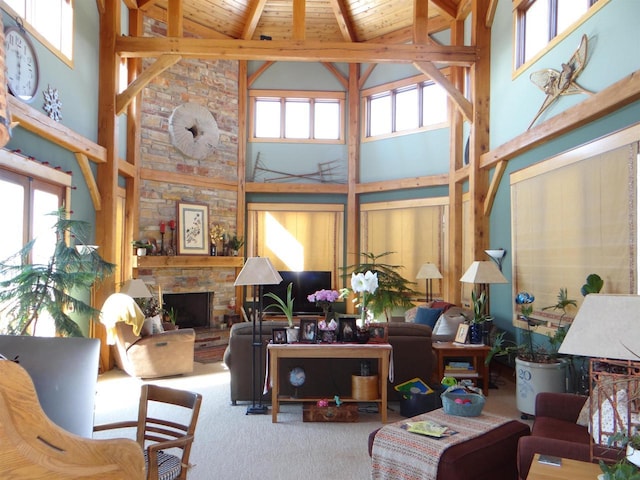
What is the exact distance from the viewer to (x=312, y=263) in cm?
1030

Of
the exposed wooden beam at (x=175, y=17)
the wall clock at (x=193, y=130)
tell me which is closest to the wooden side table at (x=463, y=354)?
the exposed wooden beam at (x=175, y=17)

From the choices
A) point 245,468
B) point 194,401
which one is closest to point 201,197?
point 245,468

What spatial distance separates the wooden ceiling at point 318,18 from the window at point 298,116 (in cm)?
116

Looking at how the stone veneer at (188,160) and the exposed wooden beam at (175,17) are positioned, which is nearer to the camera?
the exposed wooden beam at (175,17)

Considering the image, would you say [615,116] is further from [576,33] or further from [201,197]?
[201,197]

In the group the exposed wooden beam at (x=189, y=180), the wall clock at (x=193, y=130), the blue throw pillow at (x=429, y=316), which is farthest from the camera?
the wall clock at (x=193, y=130)

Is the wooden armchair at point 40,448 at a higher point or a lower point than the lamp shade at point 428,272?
lower

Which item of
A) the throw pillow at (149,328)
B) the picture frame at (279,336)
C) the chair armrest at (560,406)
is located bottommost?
the chair armrest at (560,406)

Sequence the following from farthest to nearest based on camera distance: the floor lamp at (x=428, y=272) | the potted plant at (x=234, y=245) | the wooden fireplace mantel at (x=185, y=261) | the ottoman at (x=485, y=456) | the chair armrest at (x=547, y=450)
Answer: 1. the potted plant at (x=234, y=245)
2. the floor lamp at (x=428, y=272)
3. the wooden fireplace mantel at (x=185, y=261)
4. the ottoman at (x=485, y=456)
5. the chair armrest at (x=547, y=450)

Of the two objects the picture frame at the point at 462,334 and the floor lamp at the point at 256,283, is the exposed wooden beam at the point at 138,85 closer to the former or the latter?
the floor lamp at the point at 256,283

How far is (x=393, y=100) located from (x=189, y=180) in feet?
13.5

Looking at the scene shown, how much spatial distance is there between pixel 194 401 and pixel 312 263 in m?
7.73

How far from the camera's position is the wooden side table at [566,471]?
228 centimetres

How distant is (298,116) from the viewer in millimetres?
10391
